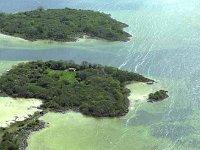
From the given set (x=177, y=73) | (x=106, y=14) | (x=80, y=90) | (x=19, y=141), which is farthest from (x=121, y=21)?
(x=19, y=141)

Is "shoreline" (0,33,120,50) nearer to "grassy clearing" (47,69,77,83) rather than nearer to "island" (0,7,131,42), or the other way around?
"island" (0,7,131,42)

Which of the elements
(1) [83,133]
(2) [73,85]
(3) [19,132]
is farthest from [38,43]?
(1) [83,133]

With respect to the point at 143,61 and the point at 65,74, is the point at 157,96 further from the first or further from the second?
the point at 65,74

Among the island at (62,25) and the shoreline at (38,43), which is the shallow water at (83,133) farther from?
the island at (62,25)

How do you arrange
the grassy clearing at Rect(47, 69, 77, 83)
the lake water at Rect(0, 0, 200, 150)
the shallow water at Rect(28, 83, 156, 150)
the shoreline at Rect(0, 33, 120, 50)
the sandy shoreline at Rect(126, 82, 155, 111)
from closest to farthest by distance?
the shallow water at Rect(28, 83, 156, 150), the lake water at Rect(0, 0, 200, 150), the sandy shoreline at Rect(126, 82, 155, 111), the grassy clearing at Rect(47, 69, 77, 83), the shoreline at Rect(0, 33, 120, 50)

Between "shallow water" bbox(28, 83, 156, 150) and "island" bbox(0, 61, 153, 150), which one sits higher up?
"island" bbox(0, 61, 153, 150)

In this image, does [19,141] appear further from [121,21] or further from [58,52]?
[121,21]

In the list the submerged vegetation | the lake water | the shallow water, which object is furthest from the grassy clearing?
the submerged vegetation
